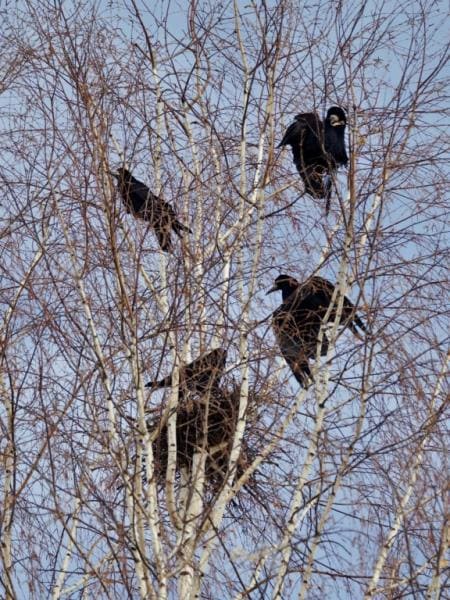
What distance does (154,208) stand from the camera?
7.96 metres

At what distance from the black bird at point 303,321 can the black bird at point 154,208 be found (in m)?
0.70

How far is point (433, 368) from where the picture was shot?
709 centimetres

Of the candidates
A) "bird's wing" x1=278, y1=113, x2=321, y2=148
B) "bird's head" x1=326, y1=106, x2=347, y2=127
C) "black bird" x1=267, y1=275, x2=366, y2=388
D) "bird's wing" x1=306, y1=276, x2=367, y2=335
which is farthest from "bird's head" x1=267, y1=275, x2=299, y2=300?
"bird's head" x1=326, y1=106, x2=347, y2=127

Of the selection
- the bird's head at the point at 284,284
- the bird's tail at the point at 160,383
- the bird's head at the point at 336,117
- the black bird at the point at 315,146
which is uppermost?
the bird's head at the point at 336,117

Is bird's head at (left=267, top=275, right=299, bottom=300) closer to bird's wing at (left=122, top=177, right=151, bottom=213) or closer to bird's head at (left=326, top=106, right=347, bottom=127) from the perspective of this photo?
bird's wing at (left=122, top=177, right=151, bottom=213)

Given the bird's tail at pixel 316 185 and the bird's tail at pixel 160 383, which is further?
the bird's tail at pixel 316 185

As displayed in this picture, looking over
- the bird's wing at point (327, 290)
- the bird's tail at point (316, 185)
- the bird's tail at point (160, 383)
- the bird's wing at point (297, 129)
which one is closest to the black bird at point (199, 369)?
the bird's tail at point (160, 383)

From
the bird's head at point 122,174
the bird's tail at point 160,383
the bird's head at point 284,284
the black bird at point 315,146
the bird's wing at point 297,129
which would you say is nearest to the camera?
the bird's tail at point 160,383

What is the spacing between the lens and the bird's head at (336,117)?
855 cm

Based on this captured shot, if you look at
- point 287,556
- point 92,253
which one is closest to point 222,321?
point 92,253

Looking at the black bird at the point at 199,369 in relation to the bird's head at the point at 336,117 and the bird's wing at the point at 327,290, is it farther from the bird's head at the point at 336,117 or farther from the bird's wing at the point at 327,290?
the bird's head at the point at 336,117

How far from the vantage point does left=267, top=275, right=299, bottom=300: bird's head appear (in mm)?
8219

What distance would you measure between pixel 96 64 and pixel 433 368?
281cm

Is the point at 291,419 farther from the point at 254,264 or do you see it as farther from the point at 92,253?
the point at 92,253
